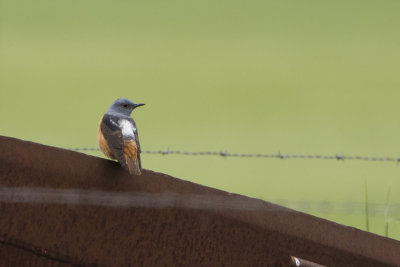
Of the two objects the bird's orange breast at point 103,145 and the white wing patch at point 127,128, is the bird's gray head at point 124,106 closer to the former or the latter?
the bird's orange breast at point 103,145

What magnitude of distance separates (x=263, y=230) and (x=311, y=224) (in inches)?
6.8

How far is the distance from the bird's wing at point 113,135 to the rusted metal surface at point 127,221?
24 centimetres

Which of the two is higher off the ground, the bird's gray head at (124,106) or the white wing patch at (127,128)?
the bird's gray head at (124,106)

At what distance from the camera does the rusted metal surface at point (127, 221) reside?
5.69 ft

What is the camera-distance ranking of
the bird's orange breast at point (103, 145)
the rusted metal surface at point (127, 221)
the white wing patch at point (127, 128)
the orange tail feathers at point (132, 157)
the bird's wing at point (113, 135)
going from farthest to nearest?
the bird's orange breast at point (103, 145)
the white wing patch at point (127, 128)
the bird's wing at point (113, 135)
the orange tail feathers at point (132, 157)
the rusted metal surface at point (127, 221)

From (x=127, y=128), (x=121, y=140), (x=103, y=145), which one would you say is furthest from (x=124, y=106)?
(x=121, y=140)

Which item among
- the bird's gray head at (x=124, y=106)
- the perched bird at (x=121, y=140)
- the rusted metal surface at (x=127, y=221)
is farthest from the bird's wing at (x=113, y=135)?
the bird's gray head at (x=124, y=106)

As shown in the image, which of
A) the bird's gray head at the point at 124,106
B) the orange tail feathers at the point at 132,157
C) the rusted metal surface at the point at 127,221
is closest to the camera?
the rusted metal surface at the point at 127,221

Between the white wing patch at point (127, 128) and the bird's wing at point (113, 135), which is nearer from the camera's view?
the bird's wing at point (113, 135)

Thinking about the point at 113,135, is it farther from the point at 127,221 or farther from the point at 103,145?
the point at 127,221

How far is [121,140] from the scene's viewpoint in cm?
229

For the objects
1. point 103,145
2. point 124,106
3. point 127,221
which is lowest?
point 127,221

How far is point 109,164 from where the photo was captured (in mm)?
1826

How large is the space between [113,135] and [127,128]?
62mm
